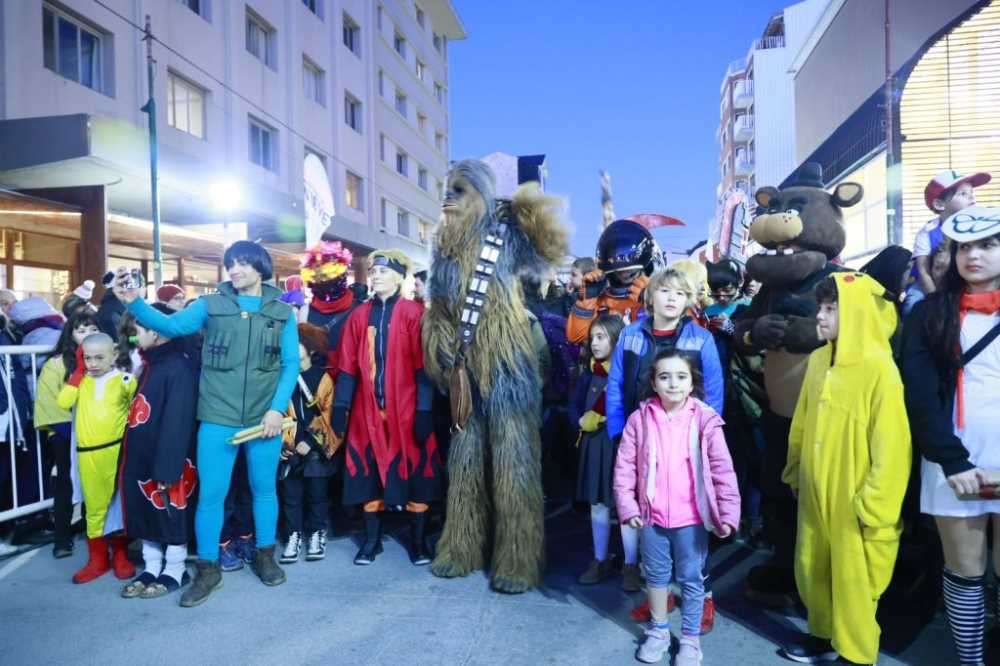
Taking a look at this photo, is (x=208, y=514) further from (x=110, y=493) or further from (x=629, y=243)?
(x=629, y=243)

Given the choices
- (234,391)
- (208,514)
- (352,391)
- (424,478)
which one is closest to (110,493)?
(208,514)

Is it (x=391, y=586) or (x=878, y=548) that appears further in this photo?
(x=391, y=586)

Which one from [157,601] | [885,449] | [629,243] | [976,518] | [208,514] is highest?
[629,243]

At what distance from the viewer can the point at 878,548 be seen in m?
2.72

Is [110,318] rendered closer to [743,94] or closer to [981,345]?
[981,345]

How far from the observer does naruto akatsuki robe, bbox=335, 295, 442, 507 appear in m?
4.19

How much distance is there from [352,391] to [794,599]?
2.66m

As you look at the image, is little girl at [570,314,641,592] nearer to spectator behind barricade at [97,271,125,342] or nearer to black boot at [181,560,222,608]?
black boot at [181,560,222,608]

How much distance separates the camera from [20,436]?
4594 mm

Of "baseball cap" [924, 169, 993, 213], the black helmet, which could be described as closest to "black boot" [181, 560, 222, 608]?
the black helmet

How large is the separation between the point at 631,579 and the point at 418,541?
4.25ft

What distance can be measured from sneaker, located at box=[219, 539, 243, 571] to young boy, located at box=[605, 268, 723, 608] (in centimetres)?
228

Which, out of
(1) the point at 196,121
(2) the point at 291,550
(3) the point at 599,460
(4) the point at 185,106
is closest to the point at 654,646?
(3) the point at 599,460

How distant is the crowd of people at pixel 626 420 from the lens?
267 cm
